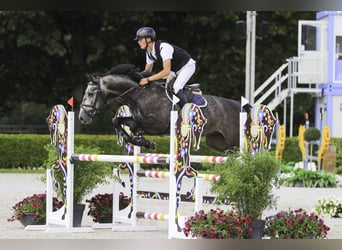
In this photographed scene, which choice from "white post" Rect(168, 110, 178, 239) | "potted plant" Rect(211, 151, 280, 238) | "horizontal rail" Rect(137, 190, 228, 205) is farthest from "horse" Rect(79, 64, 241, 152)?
"potted plant" Rect(211, 151, 280, 238)

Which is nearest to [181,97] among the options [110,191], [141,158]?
[141,158]

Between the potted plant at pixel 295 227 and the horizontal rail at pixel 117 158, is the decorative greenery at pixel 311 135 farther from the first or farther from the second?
the potted plant at pixel 295 227

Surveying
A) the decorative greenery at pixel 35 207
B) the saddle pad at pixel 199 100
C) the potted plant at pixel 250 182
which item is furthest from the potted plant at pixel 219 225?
the decorative greenery at pixel 35 207

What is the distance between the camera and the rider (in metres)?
9.55

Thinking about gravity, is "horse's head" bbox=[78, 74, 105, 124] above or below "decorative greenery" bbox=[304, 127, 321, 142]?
above

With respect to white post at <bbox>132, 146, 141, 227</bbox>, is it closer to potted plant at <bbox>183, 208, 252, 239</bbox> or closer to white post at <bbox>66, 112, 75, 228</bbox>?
white post at <bbox>66, 112, 75, 228</bbox>

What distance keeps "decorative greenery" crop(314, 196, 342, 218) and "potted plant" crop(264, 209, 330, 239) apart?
335 cm

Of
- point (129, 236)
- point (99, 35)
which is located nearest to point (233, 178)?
point (129, 236)

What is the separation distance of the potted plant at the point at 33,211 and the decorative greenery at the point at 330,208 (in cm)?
358

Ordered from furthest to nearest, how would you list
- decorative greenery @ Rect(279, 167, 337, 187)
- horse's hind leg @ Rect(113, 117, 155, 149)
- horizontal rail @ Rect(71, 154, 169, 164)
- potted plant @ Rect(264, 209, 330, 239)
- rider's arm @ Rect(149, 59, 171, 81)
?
decorative greenery @ Rect(279, 167, 337, 187) < horse's hind leg @ Rect(113, 117, 155, 149) < rider's arm @ Rect(149, 59, 171, 81) < horizontal rail @ Rect(71, 154, 169, 164) < potted plant @ Rect(264, 209, 330, 239)

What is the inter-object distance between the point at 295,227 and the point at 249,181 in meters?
0.61

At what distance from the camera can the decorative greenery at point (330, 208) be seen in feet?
38.9

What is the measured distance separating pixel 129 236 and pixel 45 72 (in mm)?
19186

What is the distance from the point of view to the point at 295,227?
27.5 feet
